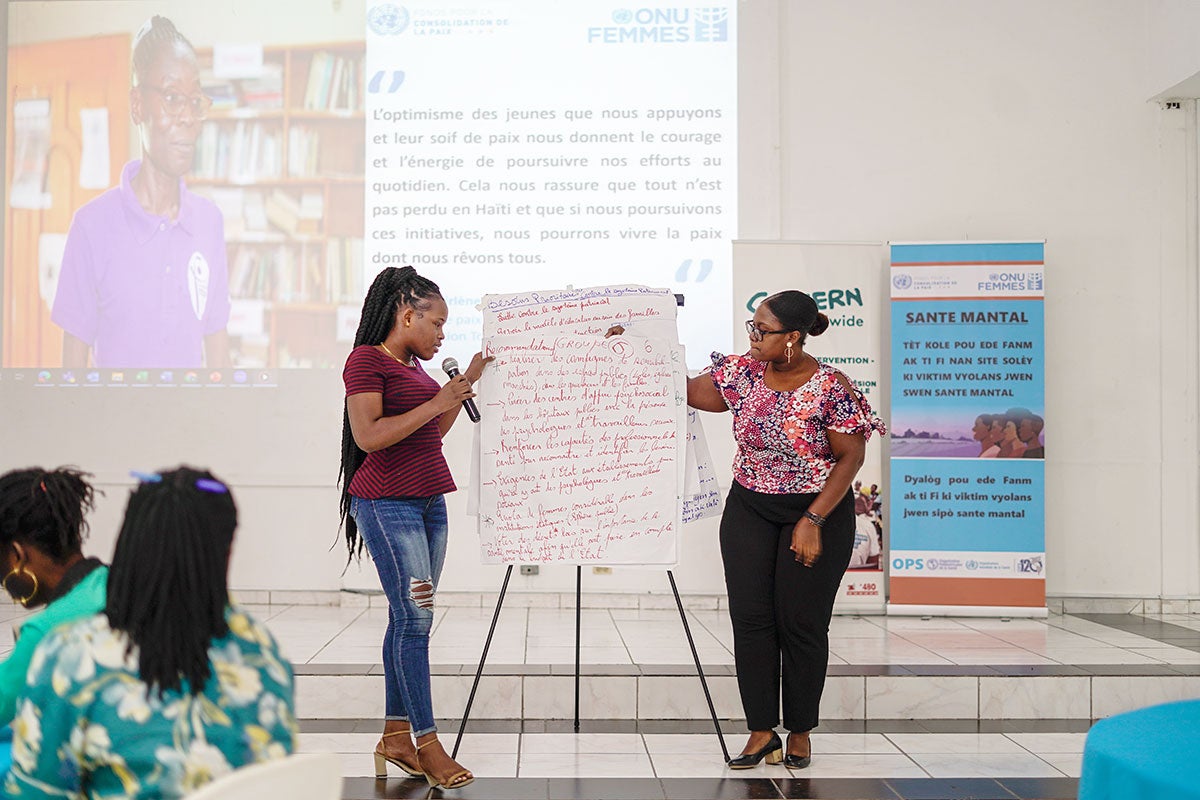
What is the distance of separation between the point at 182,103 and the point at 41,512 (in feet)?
15.9

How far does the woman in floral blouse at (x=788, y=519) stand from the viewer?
346cm

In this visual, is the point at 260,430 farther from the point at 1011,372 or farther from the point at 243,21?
the point at 1011,372

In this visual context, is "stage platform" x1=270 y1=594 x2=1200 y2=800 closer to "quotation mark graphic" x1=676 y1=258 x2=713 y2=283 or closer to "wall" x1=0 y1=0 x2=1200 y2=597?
"wall" x1=0 y1=0 x2=1200 y2=597

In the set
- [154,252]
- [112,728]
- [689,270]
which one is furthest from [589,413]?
[154,252]

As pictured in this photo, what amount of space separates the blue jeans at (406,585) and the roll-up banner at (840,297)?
3.06 meters

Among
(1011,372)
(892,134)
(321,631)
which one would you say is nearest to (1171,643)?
(1011,372)

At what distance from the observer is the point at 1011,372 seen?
5.83 metres

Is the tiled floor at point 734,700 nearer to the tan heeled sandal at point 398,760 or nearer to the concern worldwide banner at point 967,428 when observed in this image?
the tan heeled sandal at point 398,760

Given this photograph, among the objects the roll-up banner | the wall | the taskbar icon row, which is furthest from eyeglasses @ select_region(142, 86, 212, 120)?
the roll-up banner

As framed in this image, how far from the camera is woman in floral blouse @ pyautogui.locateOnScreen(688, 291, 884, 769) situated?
346 cm

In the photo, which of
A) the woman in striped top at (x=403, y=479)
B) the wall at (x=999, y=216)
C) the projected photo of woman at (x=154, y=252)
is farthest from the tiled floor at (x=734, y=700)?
the projected photo of woman at (x=154, y=252)

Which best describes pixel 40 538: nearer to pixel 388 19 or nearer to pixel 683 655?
pixel 683 655

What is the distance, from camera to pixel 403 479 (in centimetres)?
319

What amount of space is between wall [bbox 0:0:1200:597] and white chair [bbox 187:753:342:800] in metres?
4.77
